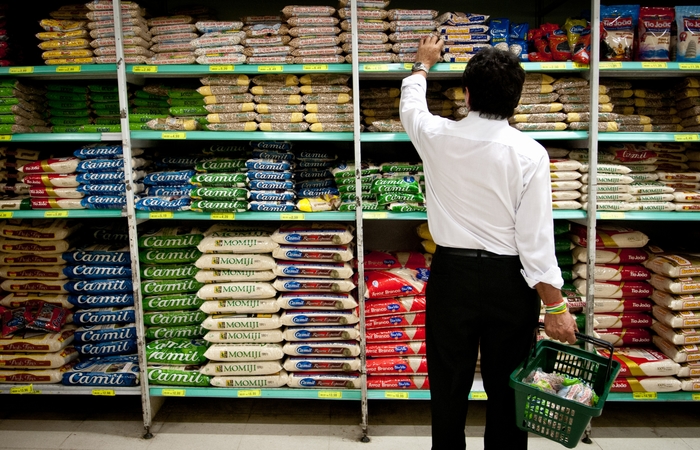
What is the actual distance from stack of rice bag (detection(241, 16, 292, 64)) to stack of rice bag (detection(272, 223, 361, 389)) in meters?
1.02

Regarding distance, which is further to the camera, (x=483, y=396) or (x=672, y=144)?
(x=672, y=144)

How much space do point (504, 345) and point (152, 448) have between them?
6.97ft

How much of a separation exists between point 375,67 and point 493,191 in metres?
1.21

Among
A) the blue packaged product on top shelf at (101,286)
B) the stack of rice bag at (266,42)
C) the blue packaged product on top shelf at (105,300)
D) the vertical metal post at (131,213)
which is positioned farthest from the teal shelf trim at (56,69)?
the blue packaged product on top shelf at (105,300)

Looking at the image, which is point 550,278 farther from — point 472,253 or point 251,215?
point 251,215

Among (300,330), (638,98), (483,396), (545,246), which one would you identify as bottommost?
(483,396)

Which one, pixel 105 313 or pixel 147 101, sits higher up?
pixel 147 101

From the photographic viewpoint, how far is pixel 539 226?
2.08 m

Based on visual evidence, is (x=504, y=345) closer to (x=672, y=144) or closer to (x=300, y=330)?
(x=300, y=330)

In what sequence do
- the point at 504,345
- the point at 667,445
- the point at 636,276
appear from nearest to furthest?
the point at 504,345, the point at 667,445, the point at 636,276

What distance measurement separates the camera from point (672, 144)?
3367 mm

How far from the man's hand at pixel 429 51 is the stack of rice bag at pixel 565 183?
92 centimetres

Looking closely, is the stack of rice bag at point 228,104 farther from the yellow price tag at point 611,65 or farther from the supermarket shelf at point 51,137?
the yellow price tag at point 611,65

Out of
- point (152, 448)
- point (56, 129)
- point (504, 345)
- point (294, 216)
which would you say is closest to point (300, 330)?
point (294, 216)
